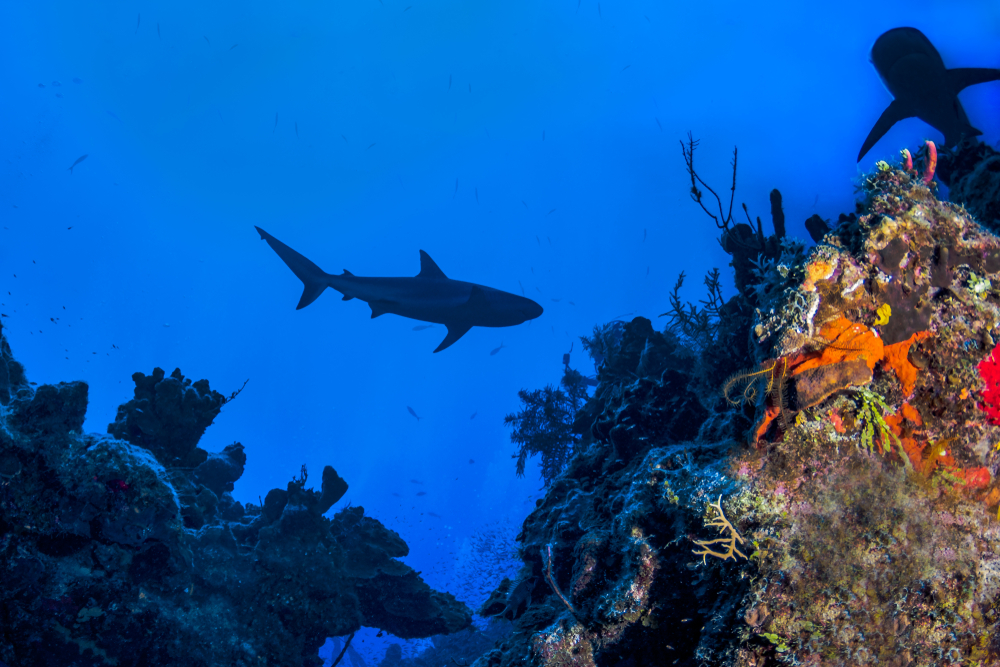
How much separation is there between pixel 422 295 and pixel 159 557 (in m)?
6.01

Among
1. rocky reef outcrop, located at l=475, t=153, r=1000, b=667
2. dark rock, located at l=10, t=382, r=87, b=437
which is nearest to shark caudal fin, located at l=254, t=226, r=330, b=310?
dark rock, located at l=10, t=382, r=87, b=437

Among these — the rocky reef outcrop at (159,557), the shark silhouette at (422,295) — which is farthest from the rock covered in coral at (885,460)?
the rocky reef outcrop at (159,557)

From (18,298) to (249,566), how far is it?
394ft

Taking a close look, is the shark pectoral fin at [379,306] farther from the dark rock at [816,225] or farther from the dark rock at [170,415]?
the dark rock at [816,225]

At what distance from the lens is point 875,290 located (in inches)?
88.3

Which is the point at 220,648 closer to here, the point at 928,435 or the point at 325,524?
the point at 325,524

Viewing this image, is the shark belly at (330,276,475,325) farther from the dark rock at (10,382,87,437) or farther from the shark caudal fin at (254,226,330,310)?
the dark rock at (10,382,87,437)

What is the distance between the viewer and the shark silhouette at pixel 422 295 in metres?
8.75

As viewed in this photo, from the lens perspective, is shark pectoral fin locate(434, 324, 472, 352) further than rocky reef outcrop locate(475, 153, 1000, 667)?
Yes

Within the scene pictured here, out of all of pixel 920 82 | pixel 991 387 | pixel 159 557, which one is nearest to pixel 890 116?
pixel 920 82

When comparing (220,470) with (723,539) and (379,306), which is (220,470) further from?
(723,539)

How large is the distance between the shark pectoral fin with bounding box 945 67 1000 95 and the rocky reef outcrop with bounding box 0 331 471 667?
1376 cm

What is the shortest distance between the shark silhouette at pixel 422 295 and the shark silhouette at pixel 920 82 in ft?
24.0

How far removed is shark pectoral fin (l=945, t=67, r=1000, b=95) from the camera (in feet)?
22.8
